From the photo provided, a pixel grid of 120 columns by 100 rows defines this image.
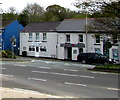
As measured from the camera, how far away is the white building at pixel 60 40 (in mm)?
40906

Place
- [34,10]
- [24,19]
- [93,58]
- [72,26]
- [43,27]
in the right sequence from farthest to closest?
[34,10]
[24,19]
[43,27]
[72,26]
[93,58]

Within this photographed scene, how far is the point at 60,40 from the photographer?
4459cm

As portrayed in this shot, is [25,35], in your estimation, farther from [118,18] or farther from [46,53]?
[118,18]

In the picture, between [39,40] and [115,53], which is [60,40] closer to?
[39,40]

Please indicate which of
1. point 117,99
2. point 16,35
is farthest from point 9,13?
point 117,99

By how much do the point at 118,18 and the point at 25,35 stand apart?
32414 mm

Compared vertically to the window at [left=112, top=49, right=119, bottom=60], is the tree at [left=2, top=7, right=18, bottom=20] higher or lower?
higher

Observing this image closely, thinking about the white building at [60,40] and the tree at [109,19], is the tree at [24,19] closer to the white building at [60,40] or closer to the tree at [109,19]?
the white building at [60,40]

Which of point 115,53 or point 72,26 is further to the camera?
point 72,26

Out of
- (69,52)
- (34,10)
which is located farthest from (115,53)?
(34,10)

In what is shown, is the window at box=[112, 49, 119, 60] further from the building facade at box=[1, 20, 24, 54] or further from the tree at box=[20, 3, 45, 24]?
the tree at box=[20, 3, 45, 24]

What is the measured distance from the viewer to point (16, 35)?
54.9 m

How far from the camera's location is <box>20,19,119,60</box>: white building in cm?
4091

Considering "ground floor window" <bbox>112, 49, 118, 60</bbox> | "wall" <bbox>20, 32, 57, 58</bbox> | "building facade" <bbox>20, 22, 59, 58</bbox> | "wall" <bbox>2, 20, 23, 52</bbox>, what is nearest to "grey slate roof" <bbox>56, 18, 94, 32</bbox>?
"building facade" <bbox>20, 22, 59, 58</bbox>
